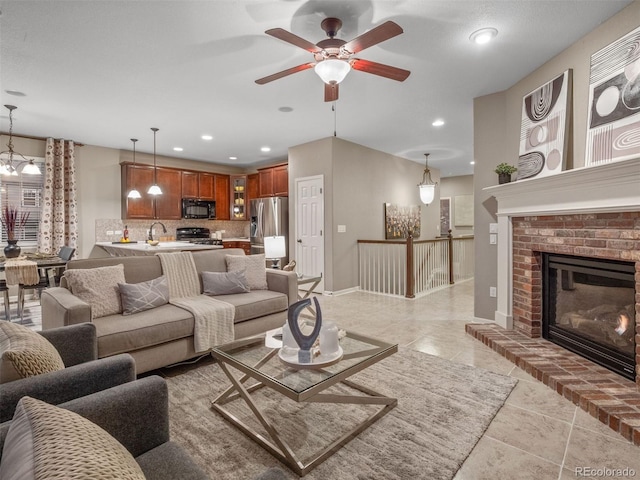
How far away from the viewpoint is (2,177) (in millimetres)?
5301

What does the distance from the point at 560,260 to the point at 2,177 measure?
7791 mm

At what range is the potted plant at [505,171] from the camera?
3.39 metres

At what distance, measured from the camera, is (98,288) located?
265 centimetres

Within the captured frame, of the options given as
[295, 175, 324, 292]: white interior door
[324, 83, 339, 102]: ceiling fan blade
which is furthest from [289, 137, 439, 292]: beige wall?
[324, 83, 339, 102]: ceiling fan blade

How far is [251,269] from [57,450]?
3000mm

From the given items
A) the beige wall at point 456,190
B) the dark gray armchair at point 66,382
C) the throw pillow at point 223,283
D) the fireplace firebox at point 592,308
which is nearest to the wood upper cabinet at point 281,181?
the throw pillow at point 223,283

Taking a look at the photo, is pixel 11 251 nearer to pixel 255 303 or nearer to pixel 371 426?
pixel 255 303

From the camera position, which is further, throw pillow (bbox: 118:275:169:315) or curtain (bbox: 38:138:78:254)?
curtain (bbox: 38:138:78:254)

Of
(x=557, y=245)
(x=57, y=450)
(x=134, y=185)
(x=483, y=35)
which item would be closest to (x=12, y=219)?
(x=134, y=185)

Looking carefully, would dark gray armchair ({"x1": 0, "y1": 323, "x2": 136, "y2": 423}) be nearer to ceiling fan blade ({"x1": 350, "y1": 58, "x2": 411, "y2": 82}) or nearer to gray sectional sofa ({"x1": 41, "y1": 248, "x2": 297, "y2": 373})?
gray sectional sofa ({"x1": 41, "y1": 248, "x2": 297, "y2": 373})

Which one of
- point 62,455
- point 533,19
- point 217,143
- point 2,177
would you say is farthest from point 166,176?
point 62,455

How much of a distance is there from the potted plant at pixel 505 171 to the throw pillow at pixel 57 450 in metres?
3.74

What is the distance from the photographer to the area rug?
5.41 feet

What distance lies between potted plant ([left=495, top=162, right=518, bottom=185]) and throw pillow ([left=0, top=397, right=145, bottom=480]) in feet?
12.3
